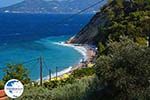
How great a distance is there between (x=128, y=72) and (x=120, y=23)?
6161 centimetres

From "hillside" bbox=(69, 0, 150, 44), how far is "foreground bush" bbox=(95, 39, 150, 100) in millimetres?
46613

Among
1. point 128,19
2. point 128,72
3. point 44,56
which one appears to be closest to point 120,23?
point 128,19

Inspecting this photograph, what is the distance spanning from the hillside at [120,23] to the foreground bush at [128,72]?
4661cm

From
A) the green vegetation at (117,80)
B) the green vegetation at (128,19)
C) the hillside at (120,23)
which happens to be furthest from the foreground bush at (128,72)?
the hillside at (120,23)

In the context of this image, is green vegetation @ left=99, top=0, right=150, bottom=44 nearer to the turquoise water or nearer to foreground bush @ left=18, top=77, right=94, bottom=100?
the turquoise water

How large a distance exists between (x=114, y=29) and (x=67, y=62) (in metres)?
13.2

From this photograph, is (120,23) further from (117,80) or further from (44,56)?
(117,80)

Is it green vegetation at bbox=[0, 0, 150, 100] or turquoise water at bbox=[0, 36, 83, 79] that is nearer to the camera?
green vegetation at bbox=[0, 0, 150, 100]

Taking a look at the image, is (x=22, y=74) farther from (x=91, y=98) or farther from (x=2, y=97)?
(x=91, y=98)

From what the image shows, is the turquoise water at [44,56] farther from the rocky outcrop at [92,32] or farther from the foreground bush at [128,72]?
the foreground bush at [128,72]

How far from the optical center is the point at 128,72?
14.7 metres

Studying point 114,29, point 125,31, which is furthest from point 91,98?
point 114,29

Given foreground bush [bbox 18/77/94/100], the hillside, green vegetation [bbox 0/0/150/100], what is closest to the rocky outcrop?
the hillside

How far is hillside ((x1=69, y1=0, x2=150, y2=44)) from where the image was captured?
67.0 meters
